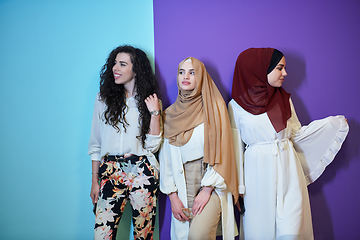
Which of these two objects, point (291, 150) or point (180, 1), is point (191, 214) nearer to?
point (291, 150)

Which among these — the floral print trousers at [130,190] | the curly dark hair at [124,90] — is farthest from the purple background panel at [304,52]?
the floral print trousers at [130,190]

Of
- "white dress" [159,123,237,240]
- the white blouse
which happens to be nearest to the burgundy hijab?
"white dress" [159,123,237,240]

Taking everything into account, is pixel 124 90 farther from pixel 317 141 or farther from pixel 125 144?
pixel 317 141

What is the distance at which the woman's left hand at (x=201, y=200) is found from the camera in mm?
1596

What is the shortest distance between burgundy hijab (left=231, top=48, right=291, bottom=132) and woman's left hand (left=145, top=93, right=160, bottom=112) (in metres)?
0.63

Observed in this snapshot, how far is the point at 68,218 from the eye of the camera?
1960 millimetres

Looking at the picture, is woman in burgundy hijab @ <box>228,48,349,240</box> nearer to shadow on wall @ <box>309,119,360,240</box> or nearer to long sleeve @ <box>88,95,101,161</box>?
shadow on wall @ <box>309,119,360,240</box>

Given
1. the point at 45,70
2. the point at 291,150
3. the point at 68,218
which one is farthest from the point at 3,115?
the point at 291,150

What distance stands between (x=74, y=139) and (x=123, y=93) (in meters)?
0.60

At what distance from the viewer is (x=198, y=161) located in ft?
5.55

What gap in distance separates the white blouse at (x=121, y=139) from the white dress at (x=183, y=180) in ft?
0.38

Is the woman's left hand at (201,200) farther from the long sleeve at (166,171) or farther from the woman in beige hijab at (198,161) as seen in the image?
the long sleeve at (166,171)

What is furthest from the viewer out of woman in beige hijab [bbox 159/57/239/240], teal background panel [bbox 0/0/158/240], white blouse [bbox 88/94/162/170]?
teal background panel [bbox 0/0/158/240]

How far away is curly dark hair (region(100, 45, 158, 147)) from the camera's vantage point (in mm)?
1722
